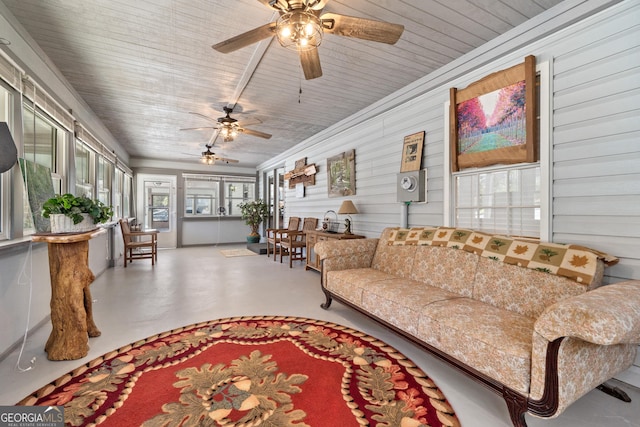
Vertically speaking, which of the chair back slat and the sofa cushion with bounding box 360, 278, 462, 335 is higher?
the chair back slat

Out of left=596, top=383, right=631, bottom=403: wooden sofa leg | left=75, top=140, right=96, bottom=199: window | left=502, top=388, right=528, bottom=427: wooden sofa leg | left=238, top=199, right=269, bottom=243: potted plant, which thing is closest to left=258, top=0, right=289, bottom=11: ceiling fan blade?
left=502, top=388, right=528, bottom=427: wooden sofa leg

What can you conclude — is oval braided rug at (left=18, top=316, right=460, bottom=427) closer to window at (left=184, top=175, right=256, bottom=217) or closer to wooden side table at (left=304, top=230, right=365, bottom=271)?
wooden side table at (left=304, top=230, right=365, bottom=271)

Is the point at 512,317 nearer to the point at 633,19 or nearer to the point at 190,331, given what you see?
the point at 633,19

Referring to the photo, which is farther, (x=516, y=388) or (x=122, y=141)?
(x=122, y=141)

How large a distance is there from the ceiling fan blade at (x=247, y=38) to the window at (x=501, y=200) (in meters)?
2.34

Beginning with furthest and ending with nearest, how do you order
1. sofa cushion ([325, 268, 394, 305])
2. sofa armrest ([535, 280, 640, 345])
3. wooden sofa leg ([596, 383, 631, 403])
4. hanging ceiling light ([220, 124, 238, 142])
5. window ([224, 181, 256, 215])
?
1. window ([224, 181, 256, 215])
2. hanging ceiling light ([220, 124, 238, 142])
3. sofa cushion ([325, 268, 394, 305])
4. wooden sofa leg ([596, 383, 631, 403])
5. sofa armrest ([535, 280, 640, 345])

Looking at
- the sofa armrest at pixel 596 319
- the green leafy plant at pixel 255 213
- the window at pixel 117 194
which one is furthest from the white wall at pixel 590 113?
the green leafy plant at pixel 255 213

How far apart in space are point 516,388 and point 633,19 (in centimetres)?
250

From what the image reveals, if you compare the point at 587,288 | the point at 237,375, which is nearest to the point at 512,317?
the point at 587,288

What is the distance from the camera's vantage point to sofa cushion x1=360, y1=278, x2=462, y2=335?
2.08m

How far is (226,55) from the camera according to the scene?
281 cm

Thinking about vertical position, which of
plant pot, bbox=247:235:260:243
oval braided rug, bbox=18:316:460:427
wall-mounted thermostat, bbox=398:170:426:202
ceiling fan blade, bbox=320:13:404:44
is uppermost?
ceiling fan blade, bbox=320:13:404:44

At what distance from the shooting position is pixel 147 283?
430 centimetres

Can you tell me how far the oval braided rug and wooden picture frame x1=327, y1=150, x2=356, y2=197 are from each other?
9.14ft
